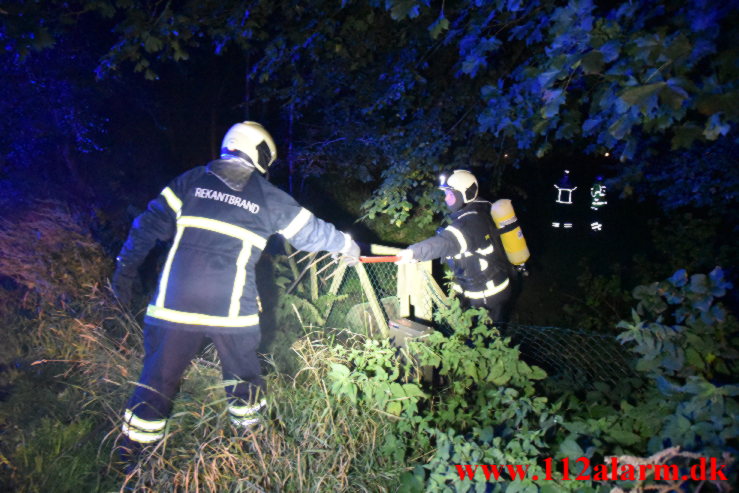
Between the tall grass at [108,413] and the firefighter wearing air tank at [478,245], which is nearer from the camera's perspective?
the tall grass at [108,413]

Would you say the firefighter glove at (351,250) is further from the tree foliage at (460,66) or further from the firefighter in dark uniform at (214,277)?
the tree foliage at (460,66)

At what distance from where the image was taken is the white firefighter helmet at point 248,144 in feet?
8.29

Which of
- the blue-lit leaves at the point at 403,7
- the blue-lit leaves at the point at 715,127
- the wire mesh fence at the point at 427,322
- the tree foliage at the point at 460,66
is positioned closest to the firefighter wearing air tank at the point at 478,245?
the wire mesh fence at the point at 427,322

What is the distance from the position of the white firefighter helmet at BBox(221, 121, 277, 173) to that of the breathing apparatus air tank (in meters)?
2.30

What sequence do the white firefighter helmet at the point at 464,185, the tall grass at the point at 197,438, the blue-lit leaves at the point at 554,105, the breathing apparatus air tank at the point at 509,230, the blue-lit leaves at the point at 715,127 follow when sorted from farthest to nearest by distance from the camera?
the breathing apparatus air tank at the point at 509,230 < the white firefighter helmet at the point at 464,185 < the tall grass at the point at 197,438 < the blue-lit leaves at the point at 554,105 < the blue-lit leaves at the point at 715,127

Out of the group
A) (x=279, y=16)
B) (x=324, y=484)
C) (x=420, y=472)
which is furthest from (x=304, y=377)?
(x=279, y=16)

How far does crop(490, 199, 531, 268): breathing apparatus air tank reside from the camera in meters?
3.79

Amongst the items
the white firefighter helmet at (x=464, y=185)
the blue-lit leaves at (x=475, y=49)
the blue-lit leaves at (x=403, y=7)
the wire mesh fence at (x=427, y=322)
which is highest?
the blue-lit leaves at (x=403, y=7)

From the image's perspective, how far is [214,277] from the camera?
2383mm

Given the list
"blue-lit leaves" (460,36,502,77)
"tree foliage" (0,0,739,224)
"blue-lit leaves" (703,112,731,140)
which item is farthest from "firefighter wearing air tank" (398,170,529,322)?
"blue-lit leaves" (703,112,731,140)

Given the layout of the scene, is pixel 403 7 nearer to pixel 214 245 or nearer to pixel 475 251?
pixel 214 245

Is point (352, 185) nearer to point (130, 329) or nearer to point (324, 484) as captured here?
point (130, 329)

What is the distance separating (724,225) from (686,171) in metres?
1.86

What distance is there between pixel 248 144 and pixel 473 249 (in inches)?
84.7
